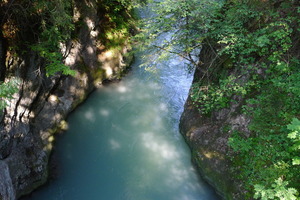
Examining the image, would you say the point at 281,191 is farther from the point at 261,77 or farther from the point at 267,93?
the point at 261,77

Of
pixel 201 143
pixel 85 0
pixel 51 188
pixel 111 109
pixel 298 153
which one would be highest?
pixel 85 0

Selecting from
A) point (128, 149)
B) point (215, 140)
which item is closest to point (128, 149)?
point (128, 149)

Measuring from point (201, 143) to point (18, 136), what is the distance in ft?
20.0

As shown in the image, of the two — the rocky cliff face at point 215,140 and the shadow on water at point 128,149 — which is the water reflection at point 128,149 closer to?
the shadow on water at point 128,149

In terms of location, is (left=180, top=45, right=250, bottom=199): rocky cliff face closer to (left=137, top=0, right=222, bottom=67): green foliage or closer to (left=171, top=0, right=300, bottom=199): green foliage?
(left=171, top=0, right=300, bottom=199): green foliage

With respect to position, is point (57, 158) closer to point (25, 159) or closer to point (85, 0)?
point (25, 159)

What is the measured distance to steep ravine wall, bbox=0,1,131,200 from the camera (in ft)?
19.9

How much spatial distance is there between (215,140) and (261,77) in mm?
2599

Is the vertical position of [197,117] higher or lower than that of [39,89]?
lower

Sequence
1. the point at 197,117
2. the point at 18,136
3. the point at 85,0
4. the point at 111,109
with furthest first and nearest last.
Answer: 1. the point at 111,109
2. the point at 85,0
3. the point at 197,117
4. the point at 18,136

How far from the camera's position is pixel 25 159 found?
681 cm

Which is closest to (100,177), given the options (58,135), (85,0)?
(58,135)

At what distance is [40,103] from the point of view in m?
7.69

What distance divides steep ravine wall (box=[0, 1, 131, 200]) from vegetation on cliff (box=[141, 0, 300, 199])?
13.1 feet
